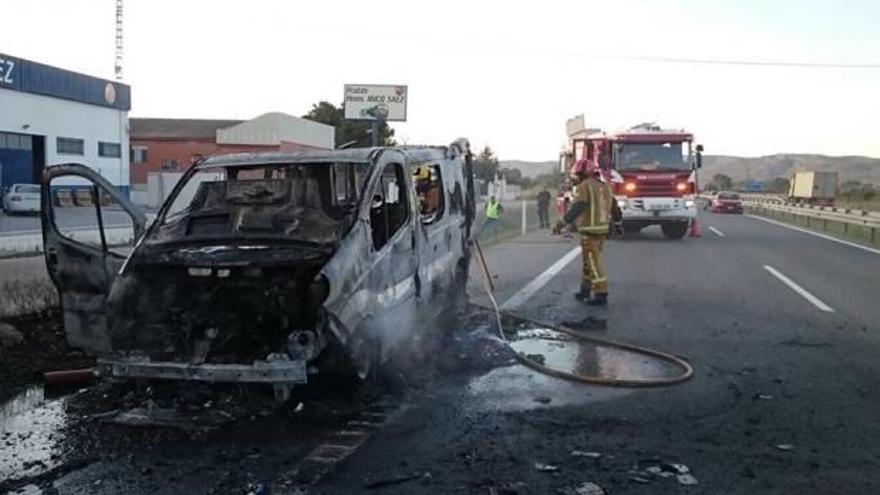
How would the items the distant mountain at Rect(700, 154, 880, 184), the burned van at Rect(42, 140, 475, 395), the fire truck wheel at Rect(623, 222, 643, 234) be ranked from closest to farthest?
1. the burned van at Rect(42, 140, 475, 395)
2. the fire truck wheel at Rect(623, 222, 643, 234)
3. the distant mountain at Rect(700, 154, 880, 184)

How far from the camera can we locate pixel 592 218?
10883 mm

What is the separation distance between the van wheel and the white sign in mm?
9745

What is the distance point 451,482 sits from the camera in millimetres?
4707

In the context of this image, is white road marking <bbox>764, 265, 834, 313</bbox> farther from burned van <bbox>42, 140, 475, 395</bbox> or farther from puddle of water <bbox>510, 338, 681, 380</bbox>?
burned van <bbox>42, 140, 475, 395</bbox>

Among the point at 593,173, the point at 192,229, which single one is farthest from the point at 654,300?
the point at 192,229

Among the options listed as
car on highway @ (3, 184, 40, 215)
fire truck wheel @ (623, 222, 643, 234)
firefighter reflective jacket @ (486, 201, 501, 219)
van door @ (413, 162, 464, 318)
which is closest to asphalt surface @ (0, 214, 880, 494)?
van door @ (413, 162, 464, 318)

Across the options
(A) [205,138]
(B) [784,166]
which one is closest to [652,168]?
(A) [205,138]

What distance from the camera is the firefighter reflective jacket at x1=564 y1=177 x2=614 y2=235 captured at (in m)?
10.8

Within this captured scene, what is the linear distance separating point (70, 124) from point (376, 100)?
20.9 meters

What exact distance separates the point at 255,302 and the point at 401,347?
1529 mm

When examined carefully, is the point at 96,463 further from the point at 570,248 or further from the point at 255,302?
the point at 570,248

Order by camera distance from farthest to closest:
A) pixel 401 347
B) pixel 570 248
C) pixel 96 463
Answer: pixel 570 248 → pixel 401 347 → pixel 96 463

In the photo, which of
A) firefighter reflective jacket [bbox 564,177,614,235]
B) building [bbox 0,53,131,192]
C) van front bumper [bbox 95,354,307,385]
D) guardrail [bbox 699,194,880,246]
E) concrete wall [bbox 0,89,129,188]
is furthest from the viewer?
concrete wall [bbox 0,89,129,188]

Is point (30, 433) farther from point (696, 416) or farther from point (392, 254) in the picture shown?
point (696, 416)
